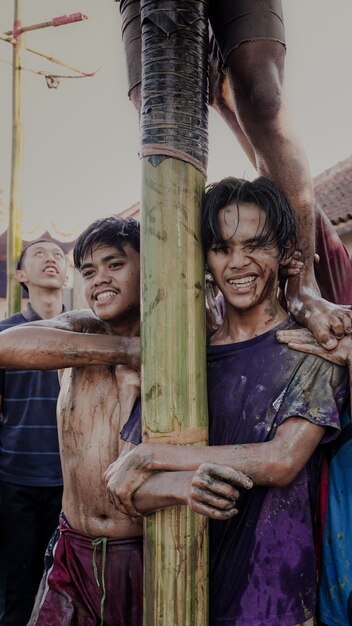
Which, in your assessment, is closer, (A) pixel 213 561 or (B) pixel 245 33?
(A) pixel 213 561

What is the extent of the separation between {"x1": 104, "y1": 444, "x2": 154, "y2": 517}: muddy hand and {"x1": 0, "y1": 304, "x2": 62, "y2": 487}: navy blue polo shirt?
1.94 metres

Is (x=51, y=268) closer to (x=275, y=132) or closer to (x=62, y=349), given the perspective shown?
(x=62, y=349)

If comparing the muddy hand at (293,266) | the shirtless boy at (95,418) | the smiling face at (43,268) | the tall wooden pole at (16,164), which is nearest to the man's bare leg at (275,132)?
the muddy hand at (293,266)

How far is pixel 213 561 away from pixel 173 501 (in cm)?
34

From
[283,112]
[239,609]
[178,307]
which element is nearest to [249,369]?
[178,307]

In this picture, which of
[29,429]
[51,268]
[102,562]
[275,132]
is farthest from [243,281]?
[51,268]

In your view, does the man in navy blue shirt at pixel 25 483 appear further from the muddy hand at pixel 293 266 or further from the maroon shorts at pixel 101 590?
the muddy hand at pixel 293 266

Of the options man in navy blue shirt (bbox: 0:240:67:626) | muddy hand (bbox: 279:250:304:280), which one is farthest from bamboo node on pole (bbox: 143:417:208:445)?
man in navy blue shirt (bbox: 0:240:67:626)

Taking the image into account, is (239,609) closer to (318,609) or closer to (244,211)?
(318,609)

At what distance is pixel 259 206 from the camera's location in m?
1.77

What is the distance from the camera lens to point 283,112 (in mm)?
1948

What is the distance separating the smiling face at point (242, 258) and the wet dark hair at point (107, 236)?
518 mm

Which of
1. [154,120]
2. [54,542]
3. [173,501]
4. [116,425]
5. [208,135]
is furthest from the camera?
[54,542]

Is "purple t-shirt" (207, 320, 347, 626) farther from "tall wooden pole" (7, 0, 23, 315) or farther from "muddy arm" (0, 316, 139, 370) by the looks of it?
"tall wooden pole" (7, 0, 23, 315)
